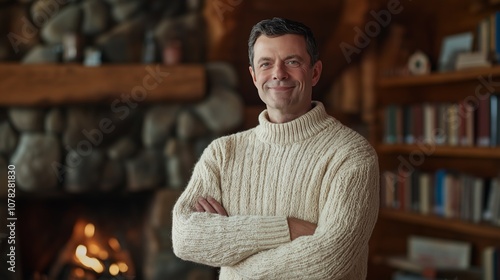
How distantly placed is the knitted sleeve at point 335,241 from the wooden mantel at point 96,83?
1.99 meters

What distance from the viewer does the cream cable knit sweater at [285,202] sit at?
123 centimetres

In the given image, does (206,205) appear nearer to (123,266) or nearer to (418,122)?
(123,266)

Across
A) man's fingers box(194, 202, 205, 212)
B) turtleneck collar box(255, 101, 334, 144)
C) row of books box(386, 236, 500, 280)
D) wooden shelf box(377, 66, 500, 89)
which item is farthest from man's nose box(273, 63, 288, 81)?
row of books box(386, 236, 500, 280)

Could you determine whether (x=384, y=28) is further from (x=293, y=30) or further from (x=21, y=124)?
(x=293, y=30)

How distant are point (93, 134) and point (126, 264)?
675 millimetres

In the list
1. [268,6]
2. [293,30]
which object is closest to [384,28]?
[268,6]

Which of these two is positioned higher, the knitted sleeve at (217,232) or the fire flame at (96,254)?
the knitted sleeve at (217,232)

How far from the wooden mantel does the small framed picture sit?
3.96ft

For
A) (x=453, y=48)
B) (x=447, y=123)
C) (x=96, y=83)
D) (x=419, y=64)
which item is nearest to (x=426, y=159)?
(x=447, y=123)

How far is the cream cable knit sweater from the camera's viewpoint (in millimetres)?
1229

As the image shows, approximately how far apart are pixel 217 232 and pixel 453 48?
238cm

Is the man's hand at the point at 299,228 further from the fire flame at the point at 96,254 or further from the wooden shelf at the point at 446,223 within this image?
the fire flame at the point at 96,254

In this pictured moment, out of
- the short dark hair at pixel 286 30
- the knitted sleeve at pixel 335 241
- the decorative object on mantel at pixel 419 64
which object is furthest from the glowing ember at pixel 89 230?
the short dark hair at pixel 286 30

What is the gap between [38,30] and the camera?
3260 mm
